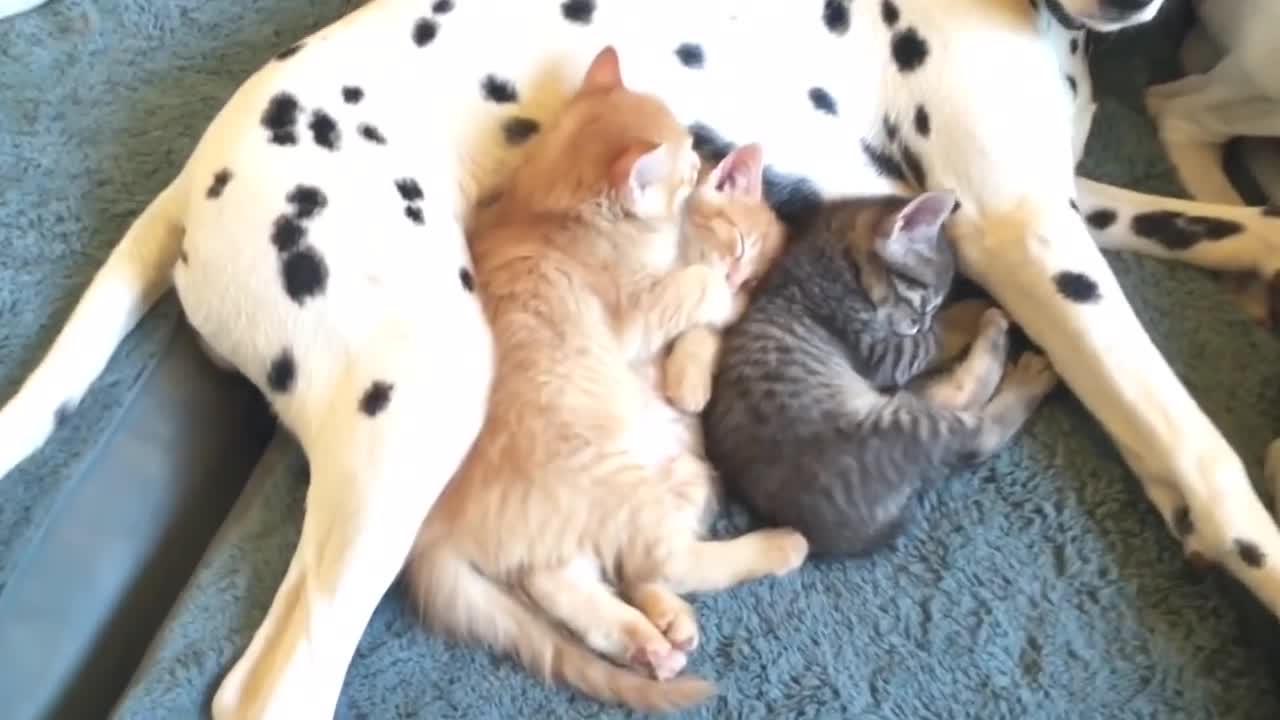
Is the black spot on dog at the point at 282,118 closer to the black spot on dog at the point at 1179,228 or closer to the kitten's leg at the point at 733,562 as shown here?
the kitten's leg at the point at 733,562

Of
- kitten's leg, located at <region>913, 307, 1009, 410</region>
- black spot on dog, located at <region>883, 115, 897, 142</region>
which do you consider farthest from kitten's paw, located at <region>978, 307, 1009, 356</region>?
black spot on dog, located at <region>883, 115, 897, 142</region>

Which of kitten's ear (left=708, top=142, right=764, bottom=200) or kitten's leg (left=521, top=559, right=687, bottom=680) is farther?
kitten's ear (left=708, top=142, right=764, bottom=200)

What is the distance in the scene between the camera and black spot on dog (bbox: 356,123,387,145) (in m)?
1.39

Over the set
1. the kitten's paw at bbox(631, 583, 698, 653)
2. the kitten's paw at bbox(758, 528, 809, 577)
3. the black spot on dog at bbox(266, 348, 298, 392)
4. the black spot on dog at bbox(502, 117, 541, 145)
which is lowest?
the kitten's paw at bbox(631, 583, 698, 653)

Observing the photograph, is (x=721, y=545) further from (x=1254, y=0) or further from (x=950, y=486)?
(x=1254, y=0)

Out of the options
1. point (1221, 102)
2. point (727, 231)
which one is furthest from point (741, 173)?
point (1221, 102)

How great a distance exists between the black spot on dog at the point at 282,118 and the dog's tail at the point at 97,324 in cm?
11

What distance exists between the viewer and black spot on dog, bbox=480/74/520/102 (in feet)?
4.82

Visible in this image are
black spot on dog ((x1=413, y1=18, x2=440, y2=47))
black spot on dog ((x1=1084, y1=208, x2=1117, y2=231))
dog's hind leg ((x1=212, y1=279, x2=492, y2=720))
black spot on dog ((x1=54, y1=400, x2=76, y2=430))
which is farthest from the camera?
black spot on dog ((x1=1084, y1=208, x2=1117, y2=231))

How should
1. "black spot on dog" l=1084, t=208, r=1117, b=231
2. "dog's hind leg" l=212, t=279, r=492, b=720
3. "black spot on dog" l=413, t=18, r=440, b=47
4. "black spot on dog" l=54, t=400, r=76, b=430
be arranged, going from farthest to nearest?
"black spot on dog" l=1084, t=208, r=1117, b=231 < "black spot on dog" l=413, t=18, r=440, b=47 < "black spot on dog" l=54, t=400, r=76, b=430 < "dog's hind leg" l=212, t=279, r=492, b=720

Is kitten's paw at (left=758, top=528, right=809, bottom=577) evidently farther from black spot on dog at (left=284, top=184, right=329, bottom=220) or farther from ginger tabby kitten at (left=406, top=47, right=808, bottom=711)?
black spot on dog at (left=284, top=184, right=329, bottom=220)

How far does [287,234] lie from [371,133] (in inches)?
5.5

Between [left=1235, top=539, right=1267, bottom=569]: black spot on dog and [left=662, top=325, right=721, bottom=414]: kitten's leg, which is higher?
[left=662, top=325, right=721, bottom=414]: kitten's leg

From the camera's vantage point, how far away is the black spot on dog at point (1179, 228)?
1526mm
